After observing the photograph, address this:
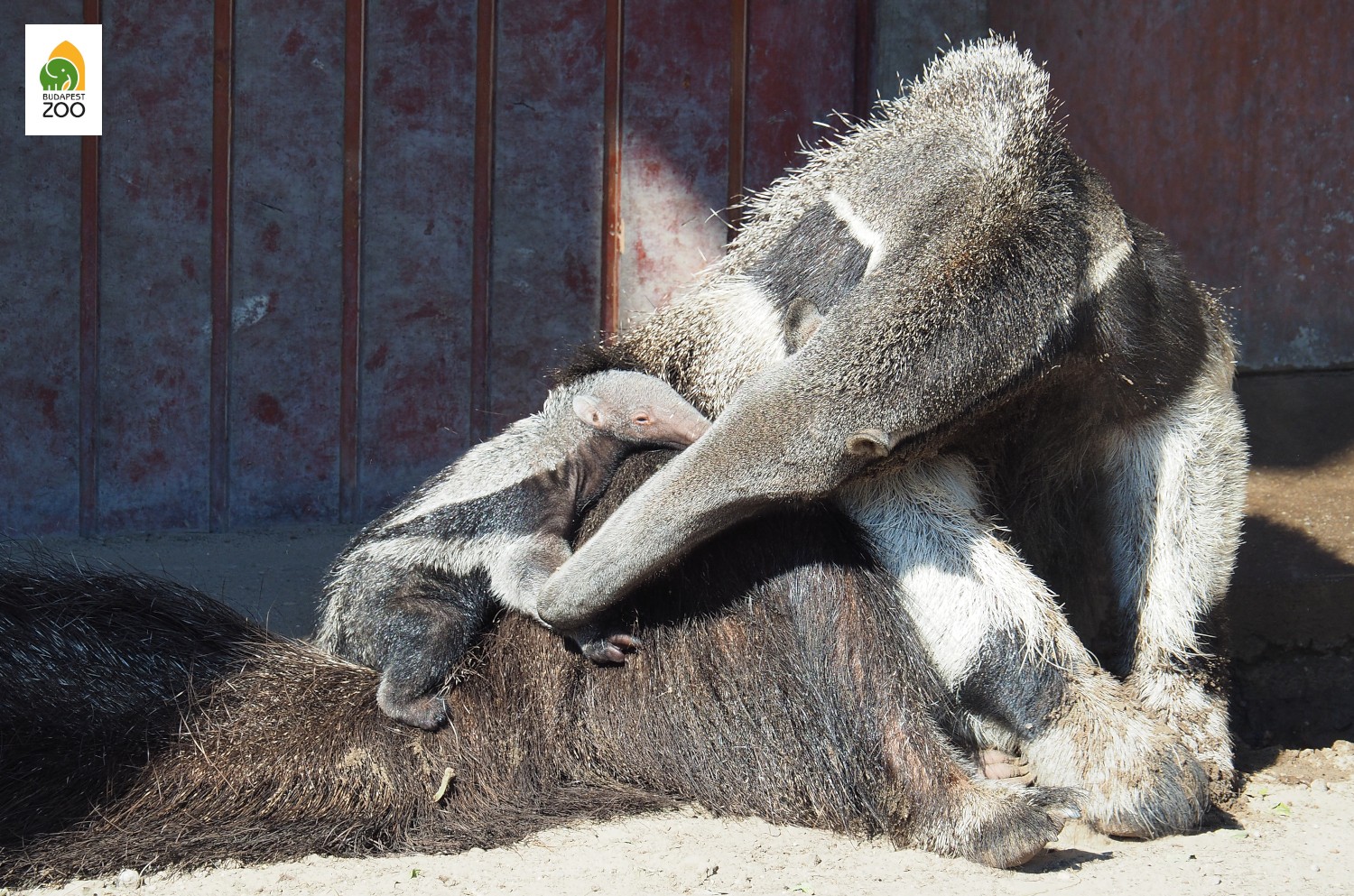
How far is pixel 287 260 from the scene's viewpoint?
584cm

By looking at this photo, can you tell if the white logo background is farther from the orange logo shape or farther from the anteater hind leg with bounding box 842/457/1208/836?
the anteater hind leg with bounding box 842/457/1208/836

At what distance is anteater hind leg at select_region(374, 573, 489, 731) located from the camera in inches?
128

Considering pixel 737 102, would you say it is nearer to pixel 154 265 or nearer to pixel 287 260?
pixel 287 260

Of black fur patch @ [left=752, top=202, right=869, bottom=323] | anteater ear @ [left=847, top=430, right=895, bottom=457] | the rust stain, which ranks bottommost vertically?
the rust stain

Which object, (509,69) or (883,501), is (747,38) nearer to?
(509,69)

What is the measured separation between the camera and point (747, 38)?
6.18 metres

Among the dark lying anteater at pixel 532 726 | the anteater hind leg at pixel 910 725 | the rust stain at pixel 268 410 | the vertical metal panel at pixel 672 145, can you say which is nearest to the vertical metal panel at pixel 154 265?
the rust stain at pixel 268 410

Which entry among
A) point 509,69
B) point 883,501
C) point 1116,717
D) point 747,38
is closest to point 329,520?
point 509,69

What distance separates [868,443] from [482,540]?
1264 mm

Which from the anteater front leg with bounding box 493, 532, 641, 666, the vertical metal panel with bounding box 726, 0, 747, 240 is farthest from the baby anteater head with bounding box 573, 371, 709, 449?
the vertical metal panel with bounding box 726, 0, 747, 240

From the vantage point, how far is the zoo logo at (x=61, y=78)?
542 cm

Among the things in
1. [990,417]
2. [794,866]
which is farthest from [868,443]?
[794,866]

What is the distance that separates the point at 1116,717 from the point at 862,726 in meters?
0.68

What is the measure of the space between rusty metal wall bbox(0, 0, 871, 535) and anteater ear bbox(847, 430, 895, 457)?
348 cm
